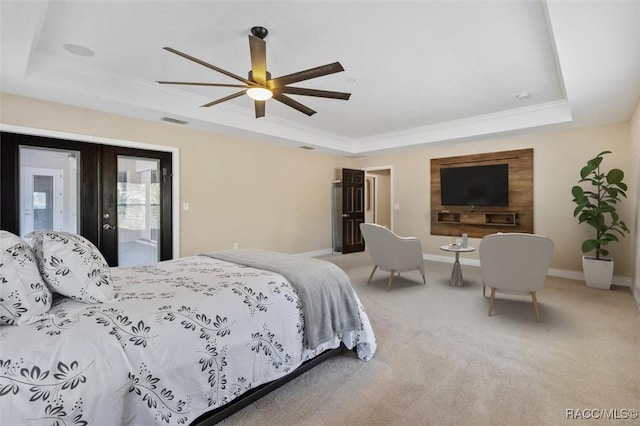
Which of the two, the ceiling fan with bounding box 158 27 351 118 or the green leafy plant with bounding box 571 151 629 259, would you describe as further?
the green leafy plant with bounding box 571 151 629 259

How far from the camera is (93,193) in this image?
4070 mm

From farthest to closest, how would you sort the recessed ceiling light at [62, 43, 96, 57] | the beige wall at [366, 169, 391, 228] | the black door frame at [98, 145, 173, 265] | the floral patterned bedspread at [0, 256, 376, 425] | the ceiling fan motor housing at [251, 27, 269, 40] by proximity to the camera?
the beige wall at [366, 169, 391, 228], the black door frame at [98, 145, 173, 265], the recessed ceiling light at [62, 43, 96, 57], the ceiling fan motor housing at [251, 27, 269, 40], the floral patterned bedspread at [0, 256, 376, 425]

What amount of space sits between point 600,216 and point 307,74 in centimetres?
467

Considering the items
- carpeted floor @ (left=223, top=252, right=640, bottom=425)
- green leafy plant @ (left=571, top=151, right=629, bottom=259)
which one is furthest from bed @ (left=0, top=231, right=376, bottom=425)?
green leafy plant @ (left=571, top=151, right=629, bottom=259)

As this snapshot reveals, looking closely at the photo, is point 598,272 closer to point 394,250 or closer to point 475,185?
point 475,185

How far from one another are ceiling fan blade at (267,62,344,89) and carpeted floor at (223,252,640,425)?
2.25m

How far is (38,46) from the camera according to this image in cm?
299

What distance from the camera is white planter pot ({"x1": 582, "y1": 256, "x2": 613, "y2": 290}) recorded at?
4.35 meters

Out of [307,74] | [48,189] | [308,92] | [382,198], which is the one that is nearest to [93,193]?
[48,189]

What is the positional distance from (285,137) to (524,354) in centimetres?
473

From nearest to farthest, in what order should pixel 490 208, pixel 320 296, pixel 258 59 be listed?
1. pixel 320 296
2. pixel 258 59
3. pixel 490 208

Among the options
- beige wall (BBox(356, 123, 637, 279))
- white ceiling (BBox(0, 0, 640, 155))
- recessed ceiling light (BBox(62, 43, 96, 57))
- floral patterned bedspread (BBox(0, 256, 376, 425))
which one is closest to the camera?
floral patterned bedspread (BBox(0, 256, 376, 425))

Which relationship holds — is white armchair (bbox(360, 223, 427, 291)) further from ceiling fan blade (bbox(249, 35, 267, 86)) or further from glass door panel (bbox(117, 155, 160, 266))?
glass door panel (bbox(117, 155, 160, 266))

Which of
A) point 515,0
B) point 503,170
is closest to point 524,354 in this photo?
point 515,0
